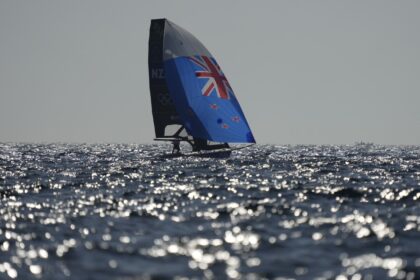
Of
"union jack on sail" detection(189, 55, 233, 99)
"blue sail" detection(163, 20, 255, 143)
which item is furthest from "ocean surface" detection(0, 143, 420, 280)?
"union jack on sail" detection(189, 55, 233, 99)

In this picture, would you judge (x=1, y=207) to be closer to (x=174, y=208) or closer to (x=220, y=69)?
(x=174, y=208)

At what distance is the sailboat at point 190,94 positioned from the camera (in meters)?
45.4

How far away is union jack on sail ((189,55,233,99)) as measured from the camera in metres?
45.8

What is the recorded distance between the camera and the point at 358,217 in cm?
1558

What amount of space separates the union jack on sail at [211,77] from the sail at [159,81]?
330 centimetres

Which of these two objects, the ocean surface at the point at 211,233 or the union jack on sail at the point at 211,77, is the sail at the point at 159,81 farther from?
the ocean surface at the point at 211,233

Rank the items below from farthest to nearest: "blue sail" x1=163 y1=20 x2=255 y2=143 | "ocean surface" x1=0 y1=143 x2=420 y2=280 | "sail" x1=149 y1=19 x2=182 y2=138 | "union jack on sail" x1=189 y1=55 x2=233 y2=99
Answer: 1. "sail" x1=149 y1=19 x2=182 y2=138
2. "union jack on sail" x1=189 y1=55 x2=233 y2=99
3. "blue sail" x1=163 y1=20 x2=255 y2=143
4. "ocean surface" x1=0 y1=143 x2=420 y2=280

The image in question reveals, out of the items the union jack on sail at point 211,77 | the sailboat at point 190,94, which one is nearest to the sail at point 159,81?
the sailboat at point 190,94

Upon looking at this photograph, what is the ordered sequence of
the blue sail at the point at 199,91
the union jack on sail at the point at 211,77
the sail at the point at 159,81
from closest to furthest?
the blue sail at the point at 199,91 → the union jack on sail at the point at 211,77 → the sail at the point at 159,81

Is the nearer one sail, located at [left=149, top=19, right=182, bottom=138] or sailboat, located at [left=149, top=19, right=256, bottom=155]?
sailboat, located at [left=149, top=19, right=256, bottom=155]

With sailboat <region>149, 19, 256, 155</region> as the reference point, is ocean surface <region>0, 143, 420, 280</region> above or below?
below

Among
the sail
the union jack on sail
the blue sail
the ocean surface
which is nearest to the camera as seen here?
the ocean surface

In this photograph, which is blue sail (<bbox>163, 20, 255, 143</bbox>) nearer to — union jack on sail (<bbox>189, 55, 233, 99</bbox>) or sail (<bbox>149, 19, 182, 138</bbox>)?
union jack on sail (<bbox>189, 55, 233, 99</bbox>)

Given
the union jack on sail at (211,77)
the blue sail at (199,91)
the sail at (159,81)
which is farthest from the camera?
the sail at (159,81)
